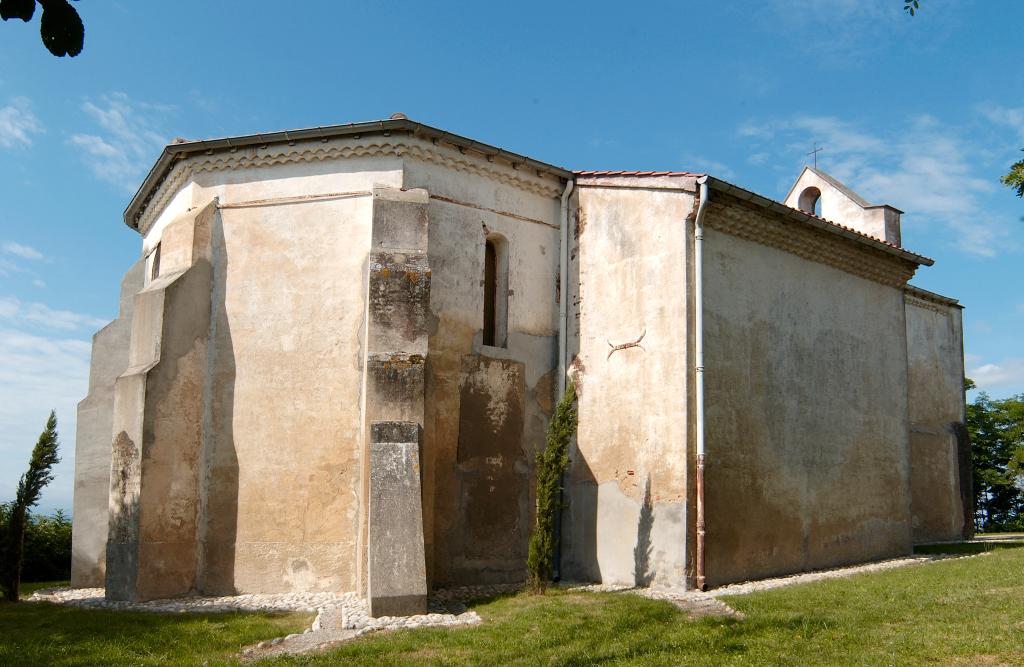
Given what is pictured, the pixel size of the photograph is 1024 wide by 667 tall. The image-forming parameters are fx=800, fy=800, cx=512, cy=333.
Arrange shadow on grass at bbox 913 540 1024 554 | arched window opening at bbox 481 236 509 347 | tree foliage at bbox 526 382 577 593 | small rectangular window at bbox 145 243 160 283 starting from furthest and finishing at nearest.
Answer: shadow on grass at bbox 913 540 1024 554
small rectangular window at bbox 145 243 160 283
arched window opening at bbox 481 236 509 347
tree foliage at bbox 526 382 577 593

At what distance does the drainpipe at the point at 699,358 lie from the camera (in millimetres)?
11602

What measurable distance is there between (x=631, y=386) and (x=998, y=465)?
26.6 m

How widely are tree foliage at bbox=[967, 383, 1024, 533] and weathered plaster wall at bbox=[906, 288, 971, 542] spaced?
34.6ft

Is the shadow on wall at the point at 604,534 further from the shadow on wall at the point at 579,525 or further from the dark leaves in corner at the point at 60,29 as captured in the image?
the dark leaves in corner at the point at 60,29

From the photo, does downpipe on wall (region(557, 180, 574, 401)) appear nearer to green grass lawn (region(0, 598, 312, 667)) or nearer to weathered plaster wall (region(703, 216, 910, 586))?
weathered plaster wall (region(703, 216, 910, 586))

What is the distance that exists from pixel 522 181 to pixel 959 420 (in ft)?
48.9

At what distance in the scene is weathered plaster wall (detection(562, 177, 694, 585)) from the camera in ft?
39.2

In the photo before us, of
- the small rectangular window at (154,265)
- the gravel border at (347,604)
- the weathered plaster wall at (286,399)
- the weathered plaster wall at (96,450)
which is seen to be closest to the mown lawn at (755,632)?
the gravel border at (347,604)

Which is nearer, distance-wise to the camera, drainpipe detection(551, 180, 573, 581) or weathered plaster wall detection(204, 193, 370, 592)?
weathered plaster wall detection(204, 193, 370, 592)

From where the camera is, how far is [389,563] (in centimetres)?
973

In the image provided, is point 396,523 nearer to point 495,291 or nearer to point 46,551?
point 495,291

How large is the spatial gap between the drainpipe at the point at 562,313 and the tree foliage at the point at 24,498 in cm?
785

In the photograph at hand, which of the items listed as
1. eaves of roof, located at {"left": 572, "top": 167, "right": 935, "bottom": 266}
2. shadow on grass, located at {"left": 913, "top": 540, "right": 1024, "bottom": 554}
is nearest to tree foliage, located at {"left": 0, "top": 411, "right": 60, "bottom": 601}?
eaves of roof, located at {"left": 572, "top": 167, "right": 935, "bottom": 266}

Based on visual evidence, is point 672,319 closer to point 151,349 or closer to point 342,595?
point 342,595
